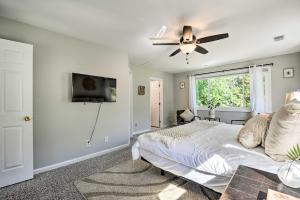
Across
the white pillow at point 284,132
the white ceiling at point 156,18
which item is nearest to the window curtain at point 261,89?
the white ceiling at point 156,18

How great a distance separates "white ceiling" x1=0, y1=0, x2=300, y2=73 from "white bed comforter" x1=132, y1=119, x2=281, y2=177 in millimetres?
1822

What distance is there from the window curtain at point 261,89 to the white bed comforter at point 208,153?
308cm

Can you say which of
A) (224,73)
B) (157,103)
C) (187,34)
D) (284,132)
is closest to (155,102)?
Result: (157,103)

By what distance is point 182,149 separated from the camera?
195 centimetres

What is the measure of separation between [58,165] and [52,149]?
0.33 meters

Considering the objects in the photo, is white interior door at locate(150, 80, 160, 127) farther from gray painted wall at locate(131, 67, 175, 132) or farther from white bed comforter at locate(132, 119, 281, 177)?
white bed comforter at locate(132, 119, 281, 177)

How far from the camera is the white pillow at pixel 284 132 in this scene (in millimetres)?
1324

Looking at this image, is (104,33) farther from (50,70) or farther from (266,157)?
(266,157)

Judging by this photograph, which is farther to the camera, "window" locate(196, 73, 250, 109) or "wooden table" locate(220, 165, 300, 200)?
"window" locate(196, 73, 250, 109)

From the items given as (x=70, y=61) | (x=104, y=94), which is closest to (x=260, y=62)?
(x=104, y=94)

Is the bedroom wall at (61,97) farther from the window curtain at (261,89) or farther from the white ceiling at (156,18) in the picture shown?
the window curtain at (261,89)

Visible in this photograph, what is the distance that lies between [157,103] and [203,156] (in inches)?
195

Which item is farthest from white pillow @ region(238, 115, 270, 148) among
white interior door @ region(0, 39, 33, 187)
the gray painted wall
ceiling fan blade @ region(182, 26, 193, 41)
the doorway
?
the doorway

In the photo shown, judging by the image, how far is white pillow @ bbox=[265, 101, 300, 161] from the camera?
1.32m
